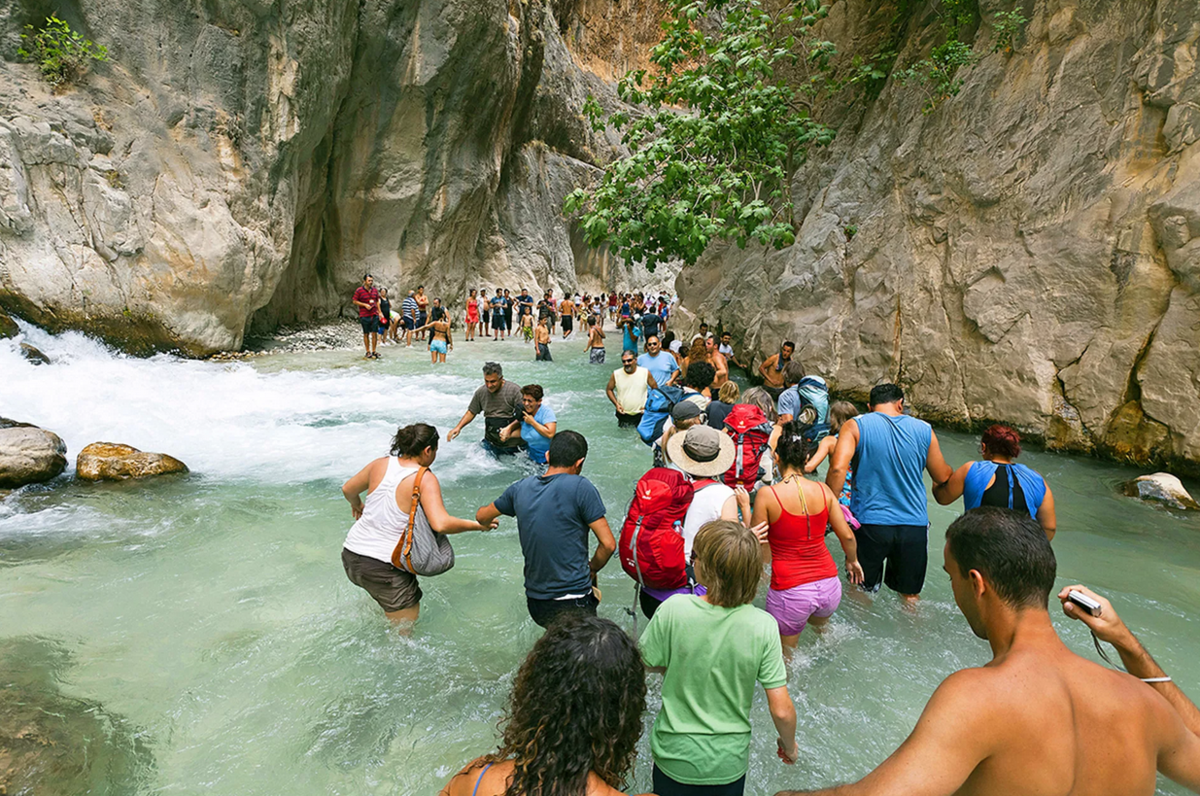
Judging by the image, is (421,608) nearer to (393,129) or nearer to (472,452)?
(472,452)

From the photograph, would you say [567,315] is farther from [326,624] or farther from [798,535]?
[798,535]

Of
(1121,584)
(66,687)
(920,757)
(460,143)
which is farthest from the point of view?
(460,143)

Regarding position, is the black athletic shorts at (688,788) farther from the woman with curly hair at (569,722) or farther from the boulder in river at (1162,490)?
the boulder in river at (1162,490)

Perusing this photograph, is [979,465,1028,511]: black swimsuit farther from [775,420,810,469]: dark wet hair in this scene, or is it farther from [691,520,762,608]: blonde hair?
[691,520,762,608]: blonde hair

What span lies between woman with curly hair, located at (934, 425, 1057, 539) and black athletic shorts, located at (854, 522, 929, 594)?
450mm

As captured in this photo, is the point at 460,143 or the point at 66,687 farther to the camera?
the point at 460,143

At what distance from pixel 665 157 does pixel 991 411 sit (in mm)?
6967

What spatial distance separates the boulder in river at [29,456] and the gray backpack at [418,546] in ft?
18.3

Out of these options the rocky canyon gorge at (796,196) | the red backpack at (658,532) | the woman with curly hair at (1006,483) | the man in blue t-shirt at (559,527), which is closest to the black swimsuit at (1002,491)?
the woman with curly hair at (1006,483)

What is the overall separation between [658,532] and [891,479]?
174cm

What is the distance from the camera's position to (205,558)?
16.9 ft

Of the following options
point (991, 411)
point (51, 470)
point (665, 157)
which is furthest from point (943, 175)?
point (51, 470)

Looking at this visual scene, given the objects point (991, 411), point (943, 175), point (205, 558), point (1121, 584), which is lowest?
point (205, 558)

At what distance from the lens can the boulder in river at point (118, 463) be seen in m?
6.69
